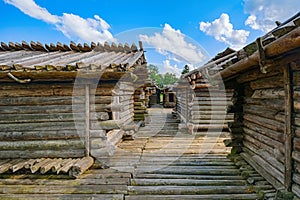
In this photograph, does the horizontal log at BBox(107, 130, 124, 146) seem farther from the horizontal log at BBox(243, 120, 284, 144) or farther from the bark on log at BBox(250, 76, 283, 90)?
the bark on log at BBox(250, 76, 283, 90)

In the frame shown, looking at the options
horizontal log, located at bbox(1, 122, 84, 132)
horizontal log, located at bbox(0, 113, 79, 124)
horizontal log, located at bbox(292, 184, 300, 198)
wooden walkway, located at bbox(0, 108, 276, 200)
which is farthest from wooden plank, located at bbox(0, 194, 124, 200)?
horizontal log, located at bbox(292, 184, 300, 198)

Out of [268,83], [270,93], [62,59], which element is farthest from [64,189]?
[268,83]

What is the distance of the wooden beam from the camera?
3076 millimetres

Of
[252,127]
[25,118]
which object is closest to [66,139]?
[25,118]

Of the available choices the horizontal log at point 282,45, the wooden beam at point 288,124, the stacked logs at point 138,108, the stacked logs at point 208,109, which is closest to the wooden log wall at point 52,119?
the horizontal log at point 282,45

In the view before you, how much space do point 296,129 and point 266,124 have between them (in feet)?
2.97

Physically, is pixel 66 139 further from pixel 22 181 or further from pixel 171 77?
pixel 171 77

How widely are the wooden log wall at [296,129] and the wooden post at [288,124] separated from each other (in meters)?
0.04

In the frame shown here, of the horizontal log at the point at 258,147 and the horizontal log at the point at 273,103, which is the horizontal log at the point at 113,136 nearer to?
the horizontal log at the point at 258,147

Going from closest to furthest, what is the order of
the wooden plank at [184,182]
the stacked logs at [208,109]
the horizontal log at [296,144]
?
the horizontal log at [296,144], the wooden plank at [184,182], the stacked logs at [208,109]

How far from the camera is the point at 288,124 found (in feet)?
10.2

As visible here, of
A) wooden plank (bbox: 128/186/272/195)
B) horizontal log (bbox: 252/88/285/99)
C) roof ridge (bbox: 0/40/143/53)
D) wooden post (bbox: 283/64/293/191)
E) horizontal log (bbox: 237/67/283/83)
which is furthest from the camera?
A: roof ridge (bbox: 0/40/143/53)

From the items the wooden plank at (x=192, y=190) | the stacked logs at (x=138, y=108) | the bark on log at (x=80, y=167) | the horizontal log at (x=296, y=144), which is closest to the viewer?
the horizontal log at (x=296, y=144)

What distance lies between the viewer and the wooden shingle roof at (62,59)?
4027mm
